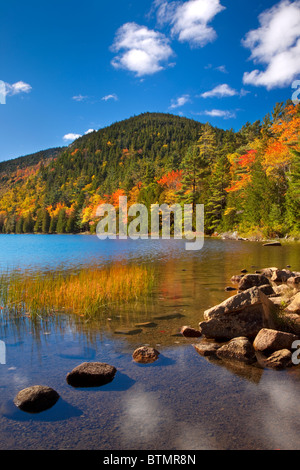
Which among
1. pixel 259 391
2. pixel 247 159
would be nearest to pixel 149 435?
pixel 259 391

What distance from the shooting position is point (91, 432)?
11.9ft

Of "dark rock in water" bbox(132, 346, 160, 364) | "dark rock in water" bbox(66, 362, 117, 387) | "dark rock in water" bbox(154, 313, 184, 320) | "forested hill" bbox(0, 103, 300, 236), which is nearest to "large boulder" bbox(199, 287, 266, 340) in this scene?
"dark rock in water" bbox(132, 346, 160, 364)

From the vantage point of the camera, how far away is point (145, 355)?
5746 millimetres

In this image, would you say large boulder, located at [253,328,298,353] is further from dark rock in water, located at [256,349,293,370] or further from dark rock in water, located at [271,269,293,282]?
dark rock in water, located at [271,269,293,282]

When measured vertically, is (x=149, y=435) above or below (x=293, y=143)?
below

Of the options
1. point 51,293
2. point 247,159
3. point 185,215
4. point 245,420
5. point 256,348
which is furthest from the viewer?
point 185,215

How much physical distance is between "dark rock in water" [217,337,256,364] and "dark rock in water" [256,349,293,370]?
0.19 metres

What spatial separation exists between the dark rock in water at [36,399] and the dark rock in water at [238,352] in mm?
3220

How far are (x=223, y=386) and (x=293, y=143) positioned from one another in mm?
40508

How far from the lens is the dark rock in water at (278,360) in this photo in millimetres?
5332

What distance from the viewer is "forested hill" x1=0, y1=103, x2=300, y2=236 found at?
145ft

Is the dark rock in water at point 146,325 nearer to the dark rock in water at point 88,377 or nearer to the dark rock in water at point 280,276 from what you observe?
the dark rock in water at point 88,377

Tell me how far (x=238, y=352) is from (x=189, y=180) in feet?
214
